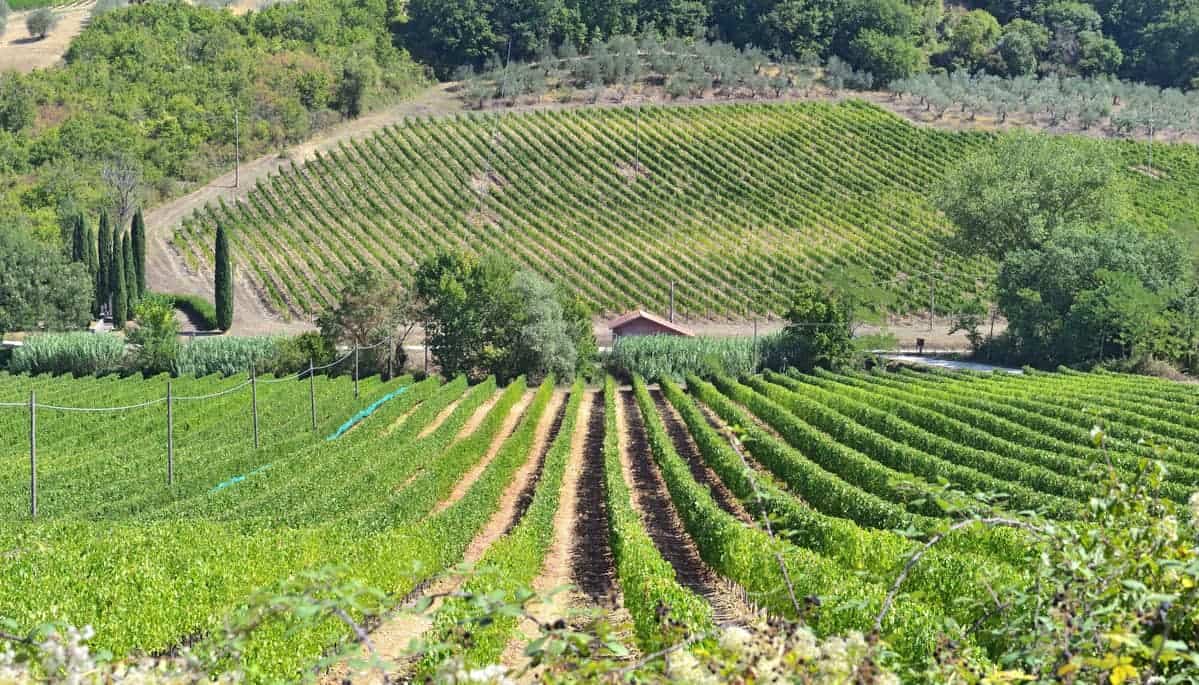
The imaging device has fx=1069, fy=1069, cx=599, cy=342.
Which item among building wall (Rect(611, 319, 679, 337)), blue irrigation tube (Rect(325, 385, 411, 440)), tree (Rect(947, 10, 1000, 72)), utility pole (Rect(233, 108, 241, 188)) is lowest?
blue irrigation tube (Rect(325, 385, 411, 440))

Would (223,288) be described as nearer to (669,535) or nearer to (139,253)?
(139,253)

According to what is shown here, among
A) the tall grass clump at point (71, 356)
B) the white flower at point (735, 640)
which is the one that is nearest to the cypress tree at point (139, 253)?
the tall grass clump at point (71, 356)

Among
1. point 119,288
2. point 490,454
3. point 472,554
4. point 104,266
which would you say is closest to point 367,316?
point 490,454

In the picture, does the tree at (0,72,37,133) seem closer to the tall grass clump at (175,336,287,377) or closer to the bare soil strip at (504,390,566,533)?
the tall grass clump at (175,336,287,377)

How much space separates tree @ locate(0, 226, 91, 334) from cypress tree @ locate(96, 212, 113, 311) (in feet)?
9.30

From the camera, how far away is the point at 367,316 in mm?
46125

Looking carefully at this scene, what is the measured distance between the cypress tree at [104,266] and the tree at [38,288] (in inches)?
112

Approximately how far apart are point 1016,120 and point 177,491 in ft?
282

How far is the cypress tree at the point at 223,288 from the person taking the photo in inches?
2263

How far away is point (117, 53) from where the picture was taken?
103375 millimetres

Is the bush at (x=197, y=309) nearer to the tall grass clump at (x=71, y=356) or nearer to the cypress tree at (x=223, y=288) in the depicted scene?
the cypress tree at (x=223, y=288)

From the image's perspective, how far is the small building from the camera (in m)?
53.3

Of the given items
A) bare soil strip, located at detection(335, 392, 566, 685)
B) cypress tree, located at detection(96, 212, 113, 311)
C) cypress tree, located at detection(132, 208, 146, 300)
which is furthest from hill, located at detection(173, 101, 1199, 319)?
bare soil strip, located at detection(335, 392, 566, 685)

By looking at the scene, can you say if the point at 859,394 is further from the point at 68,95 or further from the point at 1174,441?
the point at 68,95
